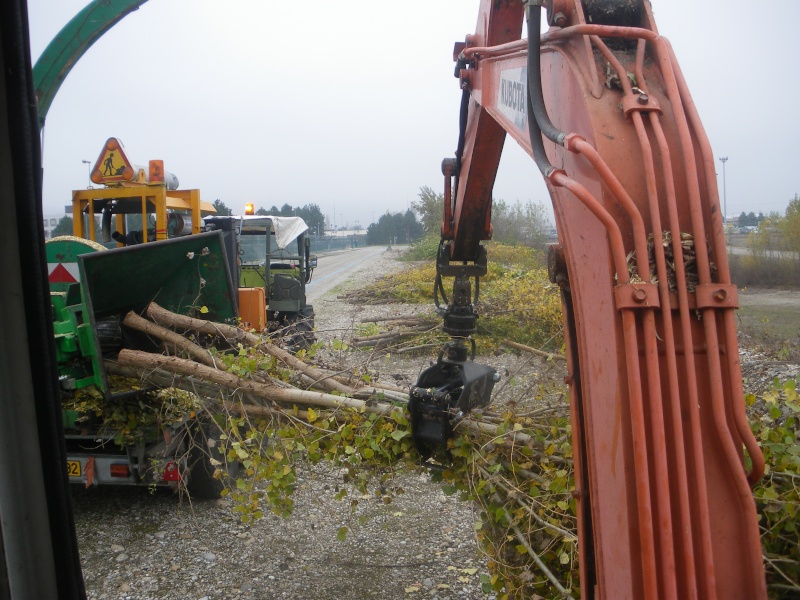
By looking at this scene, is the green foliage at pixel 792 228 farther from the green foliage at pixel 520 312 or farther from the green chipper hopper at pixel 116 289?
the green chipper hopper at pixel 116 289

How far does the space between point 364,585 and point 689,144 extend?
364 centimetres

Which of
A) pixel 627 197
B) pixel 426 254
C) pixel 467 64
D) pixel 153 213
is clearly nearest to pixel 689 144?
pixel 627 197

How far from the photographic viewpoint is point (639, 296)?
5.79ft

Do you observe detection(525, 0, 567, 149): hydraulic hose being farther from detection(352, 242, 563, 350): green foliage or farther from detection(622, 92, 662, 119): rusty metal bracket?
detection(352, 242, 563, 350): green foliage

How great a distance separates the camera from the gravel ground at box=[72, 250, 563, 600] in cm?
438

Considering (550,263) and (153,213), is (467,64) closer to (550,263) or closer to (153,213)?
(550,263)

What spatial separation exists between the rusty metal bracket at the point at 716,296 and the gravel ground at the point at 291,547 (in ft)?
8.08

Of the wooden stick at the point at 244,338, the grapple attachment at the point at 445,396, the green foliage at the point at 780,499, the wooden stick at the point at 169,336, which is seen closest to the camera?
the green foliage at the point at 780,499

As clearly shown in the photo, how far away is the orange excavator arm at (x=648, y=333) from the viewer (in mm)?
1753

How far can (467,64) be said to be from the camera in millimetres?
3936

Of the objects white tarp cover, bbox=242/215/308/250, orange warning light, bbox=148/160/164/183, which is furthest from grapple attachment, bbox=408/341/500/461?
white tarp cover, bbox=242/215/308/250

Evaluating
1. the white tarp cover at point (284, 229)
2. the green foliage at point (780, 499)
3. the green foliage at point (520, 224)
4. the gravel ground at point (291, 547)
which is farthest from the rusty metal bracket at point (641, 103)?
the green foliage at point (520, 224)

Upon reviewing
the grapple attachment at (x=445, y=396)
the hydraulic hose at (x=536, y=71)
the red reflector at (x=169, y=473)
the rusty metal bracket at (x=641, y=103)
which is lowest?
the red reflector at (x=169, y=473)

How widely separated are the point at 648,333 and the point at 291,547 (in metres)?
3.93
